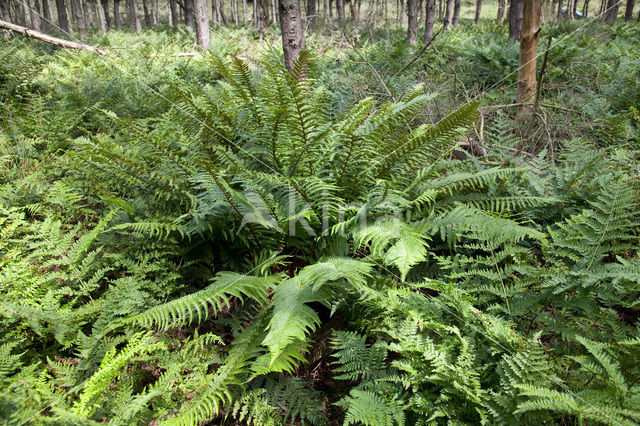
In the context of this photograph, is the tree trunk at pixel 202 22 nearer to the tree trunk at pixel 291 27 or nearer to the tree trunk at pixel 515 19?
the tree trunk at pixel 291 27

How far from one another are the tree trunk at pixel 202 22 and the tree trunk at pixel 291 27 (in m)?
5.23

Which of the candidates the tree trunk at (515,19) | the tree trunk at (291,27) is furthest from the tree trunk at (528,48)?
the tree trunk at (515,19)

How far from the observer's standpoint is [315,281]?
6.20ft

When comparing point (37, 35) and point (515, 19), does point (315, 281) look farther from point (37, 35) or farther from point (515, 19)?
point (515, 19)

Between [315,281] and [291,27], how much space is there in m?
2.80

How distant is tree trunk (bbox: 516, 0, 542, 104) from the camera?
3.61 meters

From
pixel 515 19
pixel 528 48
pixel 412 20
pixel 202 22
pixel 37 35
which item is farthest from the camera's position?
pixel 412 20

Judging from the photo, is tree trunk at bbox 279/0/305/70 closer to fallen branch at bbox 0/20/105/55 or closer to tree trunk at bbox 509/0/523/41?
fallen branch at bbox 0/20/105/55

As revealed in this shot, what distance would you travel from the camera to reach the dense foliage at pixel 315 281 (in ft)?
4.97

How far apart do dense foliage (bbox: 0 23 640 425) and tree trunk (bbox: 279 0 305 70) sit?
1.00 metres

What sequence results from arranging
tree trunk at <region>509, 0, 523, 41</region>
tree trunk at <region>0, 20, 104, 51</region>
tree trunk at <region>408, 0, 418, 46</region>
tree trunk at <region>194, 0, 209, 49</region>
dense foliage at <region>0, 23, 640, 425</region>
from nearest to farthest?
dense foliage at <region>0, 23, 640, 425</region> < tree trunk at <region>0, 20, 104, 51</region> < tree trunk at <region>194, 0, 209, 49</region> < tree trunk at <region>509, 0, 523, 41</region> < tree trunk at <region>408, 0, 418, 46</region>

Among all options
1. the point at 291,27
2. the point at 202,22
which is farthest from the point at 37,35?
the point at 291,27

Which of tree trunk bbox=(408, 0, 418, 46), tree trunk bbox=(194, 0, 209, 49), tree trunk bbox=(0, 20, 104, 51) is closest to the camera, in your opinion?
tree trunk bbox=(0, 20, 104, 51)

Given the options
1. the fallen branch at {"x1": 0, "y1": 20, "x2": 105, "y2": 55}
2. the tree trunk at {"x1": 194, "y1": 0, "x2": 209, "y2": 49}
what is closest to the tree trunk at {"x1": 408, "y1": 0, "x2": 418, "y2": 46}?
the tree trunk at {"x1": 194, "y1": 0, "x2": 209, "y2": 49}
